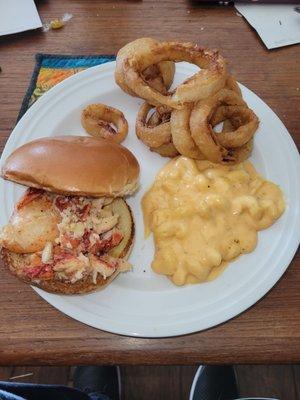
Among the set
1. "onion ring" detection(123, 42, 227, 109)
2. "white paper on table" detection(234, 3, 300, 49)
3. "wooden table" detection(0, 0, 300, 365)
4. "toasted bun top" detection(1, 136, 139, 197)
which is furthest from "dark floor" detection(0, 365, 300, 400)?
"white paper on table" detection(234, 3, 300, 49)

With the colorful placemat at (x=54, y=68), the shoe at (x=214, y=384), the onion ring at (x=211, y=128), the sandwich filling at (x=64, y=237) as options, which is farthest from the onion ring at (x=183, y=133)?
the shoe at (x=214, y=384)

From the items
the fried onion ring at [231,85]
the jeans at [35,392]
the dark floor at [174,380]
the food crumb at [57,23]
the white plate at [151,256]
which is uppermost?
the food crumb at [57,23]

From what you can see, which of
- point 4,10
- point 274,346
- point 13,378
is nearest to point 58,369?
point 13,378

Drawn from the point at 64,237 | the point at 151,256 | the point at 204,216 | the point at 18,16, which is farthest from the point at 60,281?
the point at 18,16

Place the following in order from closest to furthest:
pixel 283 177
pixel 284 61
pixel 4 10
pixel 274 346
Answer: pixel 274 346 < pixel 283 177 < pixel 284 61 < pixel 4 10

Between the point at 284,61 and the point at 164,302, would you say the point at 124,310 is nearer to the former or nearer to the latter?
the point at 164,302

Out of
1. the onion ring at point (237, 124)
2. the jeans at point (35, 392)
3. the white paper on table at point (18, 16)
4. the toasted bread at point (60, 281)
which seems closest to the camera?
the toasted bread at point (60, 281)

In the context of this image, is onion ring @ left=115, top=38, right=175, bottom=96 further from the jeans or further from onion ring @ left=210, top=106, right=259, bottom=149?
the jeans

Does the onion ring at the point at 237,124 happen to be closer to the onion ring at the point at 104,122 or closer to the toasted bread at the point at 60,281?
the onion ring at the point at 104,122
